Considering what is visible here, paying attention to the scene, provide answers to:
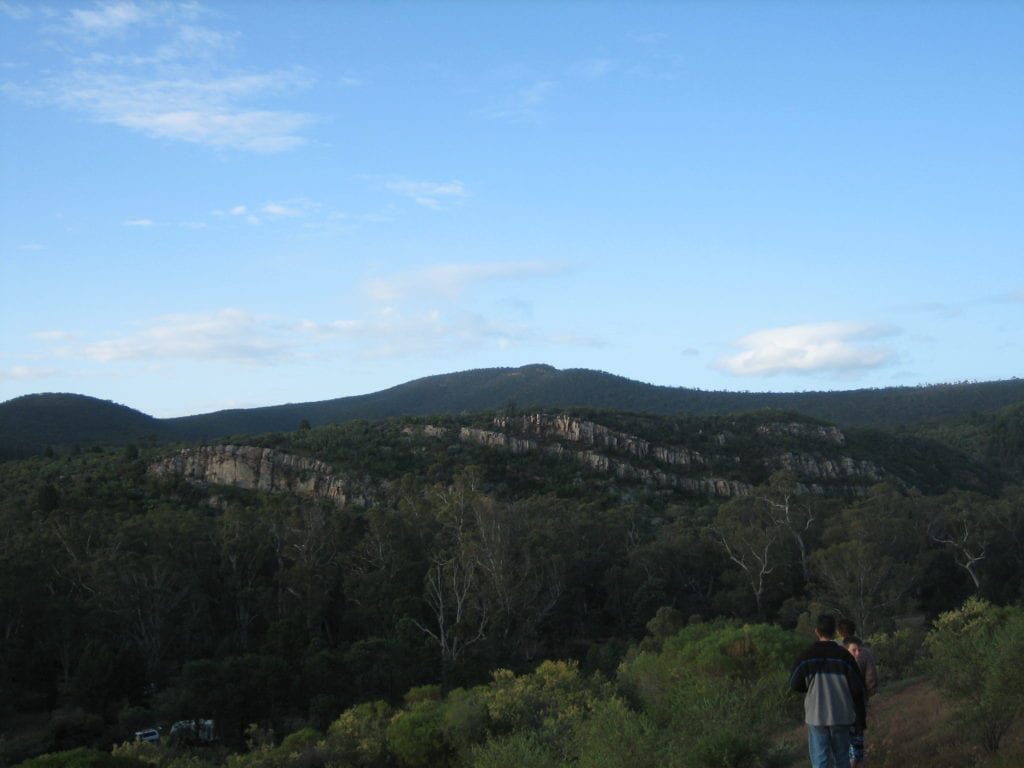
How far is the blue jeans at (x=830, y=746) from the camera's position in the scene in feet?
25.3

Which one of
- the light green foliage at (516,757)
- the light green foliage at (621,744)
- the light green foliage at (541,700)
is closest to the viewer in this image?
the light green foliage at (621,744)

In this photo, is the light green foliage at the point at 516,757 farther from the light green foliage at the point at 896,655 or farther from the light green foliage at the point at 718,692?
the light green foliage at the point at 896,655

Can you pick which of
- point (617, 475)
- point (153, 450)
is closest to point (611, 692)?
point (617, 475)

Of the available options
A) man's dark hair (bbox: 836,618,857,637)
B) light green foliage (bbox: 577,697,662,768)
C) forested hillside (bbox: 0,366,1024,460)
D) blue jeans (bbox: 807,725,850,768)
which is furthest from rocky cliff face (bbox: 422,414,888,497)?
blue jeans (bbox: 807,725,850,768)

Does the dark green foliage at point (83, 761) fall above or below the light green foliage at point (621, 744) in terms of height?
below

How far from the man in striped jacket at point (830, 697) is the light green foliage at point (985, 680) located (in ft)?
10.1

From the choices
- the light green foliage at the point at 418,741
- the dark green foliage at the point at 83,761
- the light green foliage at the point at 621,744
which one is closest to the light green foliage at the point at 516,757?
the light green foliage at the point at 621,744

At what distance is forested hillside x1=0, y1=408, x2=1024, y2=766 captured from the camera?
24.7 meters

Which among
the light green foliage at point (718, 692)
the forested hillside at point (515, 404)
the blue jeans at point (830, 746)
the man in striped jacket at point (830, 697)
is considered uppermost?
the forested hillside at point (515, 404)

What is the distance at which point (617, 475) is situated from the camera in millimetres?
59844

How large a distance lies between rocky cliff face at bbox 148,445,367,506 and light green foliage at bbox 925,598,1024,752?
44506 mm

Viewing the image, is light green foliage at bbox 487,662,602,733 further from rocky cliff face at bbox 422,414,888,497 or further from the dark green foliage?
rocky cliff face at bbox 422,414,888,497

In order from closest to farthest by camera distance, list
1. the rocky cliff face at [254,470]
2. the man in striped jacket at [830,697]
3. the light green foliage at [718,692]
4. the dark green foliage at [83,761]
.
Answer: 1. the man in striped jacket at [830,697]
2. the light green foliage at [718,692]
3. the dark green foliage at [83,761]
4. the rocky cliff face at [254,470]

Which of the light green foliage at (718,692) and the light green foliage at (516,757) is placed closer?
the light green foliage at (718,692)
